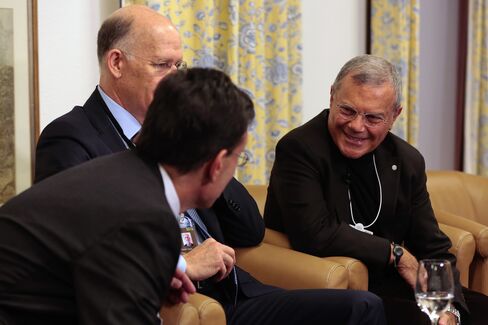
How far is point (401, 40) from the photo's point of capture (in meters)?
4.51

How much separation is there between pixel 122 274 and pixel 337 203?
5.36 ft

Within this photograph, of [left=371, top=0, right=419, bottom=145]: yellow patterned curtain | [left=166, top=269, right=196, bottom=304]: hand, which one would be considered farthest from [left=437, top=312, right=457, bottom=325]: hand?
[left=371, top=0, right=419, bottom=145]: yellow patterned curtain

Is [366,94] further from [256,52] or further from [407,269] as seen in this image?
[256,52]

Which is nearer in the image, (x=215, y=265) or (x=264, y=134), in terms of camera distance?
(x=215, y=265)

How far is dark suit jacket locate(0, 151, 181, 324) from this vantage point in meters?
1.48

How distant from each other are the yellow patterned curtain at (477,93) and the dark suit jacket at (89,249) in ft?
12.2

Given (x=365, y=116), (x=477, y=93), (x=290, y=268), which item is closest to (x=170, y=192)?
(x=290, y=268)

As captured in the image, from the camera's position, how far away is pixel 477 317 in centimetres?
288

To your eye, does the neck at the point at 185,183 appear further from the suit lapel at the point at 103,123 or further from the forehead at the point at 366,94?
the forehead at the point at 366,94

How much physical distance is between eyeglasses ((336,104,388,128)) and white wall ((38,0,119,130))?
4.19 feet

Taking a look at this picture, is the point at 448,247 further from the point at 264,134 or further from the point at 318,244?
the point at 264,134

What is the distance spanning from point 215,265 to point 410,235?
1.16 m

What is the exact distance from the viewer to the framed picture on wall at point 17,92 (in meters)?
3.29

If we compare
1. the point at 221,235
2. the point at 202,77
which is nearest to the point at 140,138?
the point at 202,77
